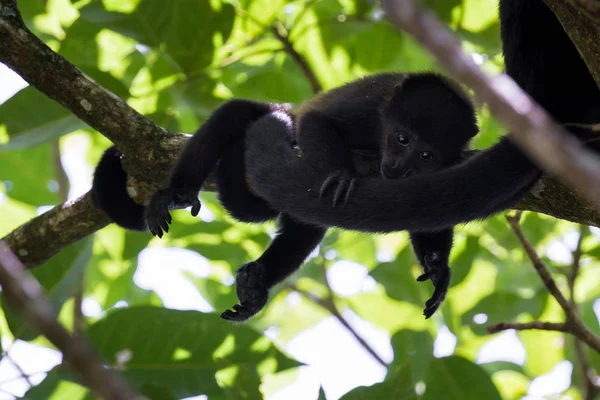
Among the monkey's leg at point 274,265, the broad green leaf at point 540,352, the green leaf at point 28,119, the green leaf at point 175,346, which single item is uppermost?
the green leaf at point 28,119

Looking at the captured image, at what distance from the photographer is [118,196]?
2928mm

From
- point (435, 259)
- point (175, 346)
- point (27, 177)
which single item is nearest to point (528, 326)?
point (435, 259)

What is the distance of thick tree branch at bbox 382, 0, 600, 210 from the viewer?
24.3 inches

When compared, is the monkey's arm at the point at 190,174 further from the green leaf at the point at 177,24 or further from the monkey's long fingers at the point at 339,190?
the monkey's long fingers at the point at 339,190

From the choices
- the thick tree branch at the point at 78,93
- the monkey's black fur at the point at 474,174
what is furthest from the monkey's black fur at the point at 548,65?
the thick tree branch at the point at 78,93

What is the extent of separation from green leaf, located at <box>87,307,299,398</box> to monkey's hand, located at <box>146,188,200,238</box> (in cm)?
34

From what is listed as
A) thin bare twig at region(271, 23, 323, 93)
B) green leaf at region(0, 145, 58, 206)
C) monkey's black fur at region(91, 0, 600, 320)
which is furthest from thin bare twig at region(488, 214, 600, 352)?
green leaf at region(0, 145, 58, 206)

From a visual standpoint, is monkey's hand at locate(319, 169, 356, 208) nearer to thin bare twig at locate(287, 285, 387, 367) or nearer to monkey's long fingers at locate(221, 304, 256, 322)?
monkey's long fingers at locate(221, 304, 256, 322)

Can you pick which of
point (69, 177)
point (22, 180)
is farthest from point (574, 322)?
point (69, 177)

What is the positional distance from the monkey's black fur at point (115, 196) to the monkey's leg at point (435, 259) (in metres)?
1.11

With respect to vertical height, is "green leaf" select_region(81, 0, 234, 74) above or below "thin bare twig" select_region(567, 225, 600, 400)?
above

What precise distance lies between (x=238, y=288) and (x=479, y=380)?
0.99 metres

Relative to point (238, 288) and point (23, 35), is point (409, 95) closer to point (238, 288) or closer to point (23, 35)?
point (238, 288)

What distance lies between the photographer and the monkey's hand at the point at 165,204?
2.61 meters
